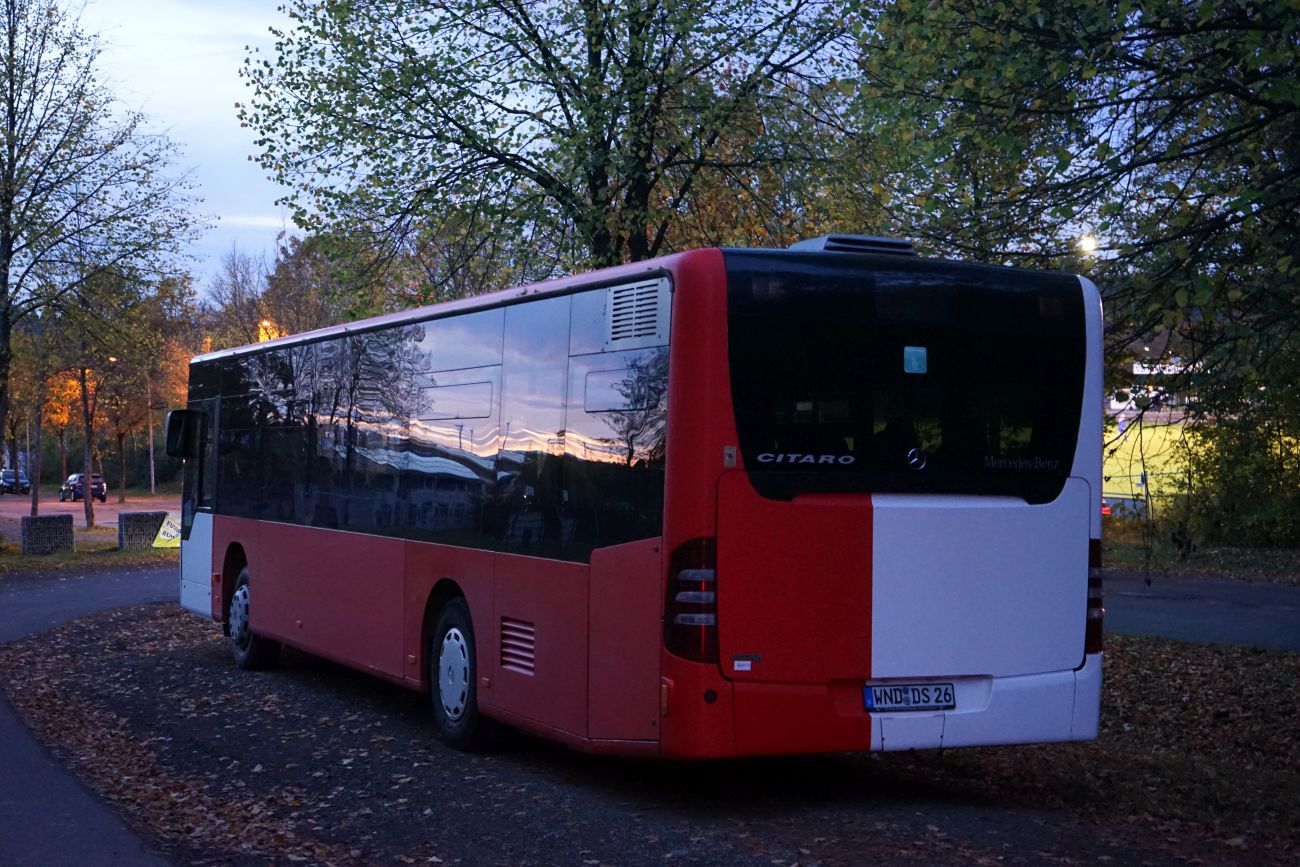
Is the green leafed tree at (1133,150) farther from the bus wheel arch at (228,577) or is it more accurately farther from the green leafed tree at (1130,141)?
the bus wheel arch at (228,577)

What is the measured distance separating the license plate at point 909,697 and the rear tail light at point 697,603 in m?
0.88

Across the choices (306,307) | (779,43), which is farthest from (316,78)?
(306,307)

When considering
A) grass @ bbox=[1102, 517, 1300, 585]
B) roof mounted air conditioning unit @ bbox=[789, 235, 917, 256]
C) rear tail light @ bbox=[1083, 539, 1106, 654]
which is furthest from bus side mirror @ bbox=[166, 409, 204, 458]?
grass @ bbox=[1102, 517, 1300, 585]

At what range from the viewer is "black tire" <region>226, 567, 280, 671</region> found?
1480cm

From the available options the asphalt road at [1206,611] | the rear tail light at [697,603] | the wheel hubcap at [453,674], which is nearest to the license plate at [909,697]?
the rear tail light at [697,603]

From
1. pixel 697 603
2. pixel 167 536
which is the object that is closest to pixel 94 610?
pixel 167 536

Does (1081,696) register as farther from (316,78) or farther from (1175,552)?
(1175,552)

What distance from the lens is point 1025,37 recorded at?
11.3 meters

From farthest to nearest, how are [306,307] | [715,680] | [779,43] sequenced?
[306,307] → [779,43] → [715,680]

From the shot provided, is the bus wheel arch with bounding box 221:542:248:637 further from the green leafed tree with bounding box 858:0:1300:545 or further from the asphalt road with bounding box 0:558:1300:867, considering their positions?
the green leafed tree with bounding box 858:0:1300:545

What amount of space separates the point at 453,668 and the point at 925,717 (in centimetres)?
367

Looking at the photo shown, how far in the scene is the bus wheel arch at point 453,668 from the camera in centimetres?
999

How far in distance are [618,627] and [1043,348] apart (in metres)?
2.73

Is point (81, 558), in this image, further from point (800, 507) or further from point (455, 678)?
point (800, 507)
